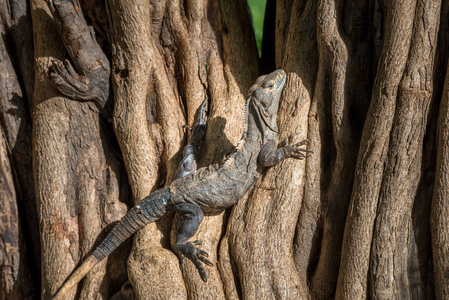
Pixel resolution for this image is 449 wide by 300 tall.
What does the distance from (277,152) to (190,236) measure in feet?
3.58

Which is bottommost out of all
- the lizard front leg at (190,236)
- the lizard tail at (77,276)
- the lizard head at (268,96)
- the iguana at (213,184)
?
the lizard tail at (77,276)

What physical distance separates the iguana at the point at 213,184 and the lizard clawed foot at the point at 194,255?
6 cm

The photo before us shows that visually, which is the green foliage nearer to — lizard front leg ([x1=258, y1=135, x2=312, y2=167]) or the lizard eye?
the lizard eye

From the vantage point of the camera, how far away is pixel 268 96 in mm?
3770

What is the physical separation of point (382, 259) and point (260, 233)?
3.13ft

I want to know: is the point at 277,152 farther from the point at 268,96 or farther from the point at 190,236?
the point at 190,236

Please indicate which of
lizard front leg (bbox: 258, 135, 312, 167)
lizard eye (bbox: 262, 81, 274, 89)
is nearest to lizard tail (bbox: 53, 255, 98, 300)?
lizard front leg (bbox: 258, 135, 312, 167)

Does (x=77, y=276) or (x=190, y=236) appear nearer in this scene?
(x=190, y=236)

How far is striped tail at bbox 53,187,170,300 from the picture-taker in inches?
142

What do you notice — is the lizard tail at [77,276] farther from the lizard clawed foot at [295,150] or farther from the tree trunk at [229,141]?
the lizard clawed foot at [295,150]

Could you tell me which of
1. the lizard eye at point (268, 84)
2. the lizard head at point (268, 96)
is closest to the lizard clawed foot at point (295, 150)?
the lizard head at point (268, 96)

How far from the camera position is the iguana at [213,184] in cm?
361

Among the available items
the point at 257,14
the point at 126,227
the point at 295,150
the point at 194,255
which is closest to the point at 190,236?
the point at 194,255

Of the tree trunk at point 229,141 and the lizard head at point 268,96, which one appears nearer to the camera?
the tree trunk at point 229,141
